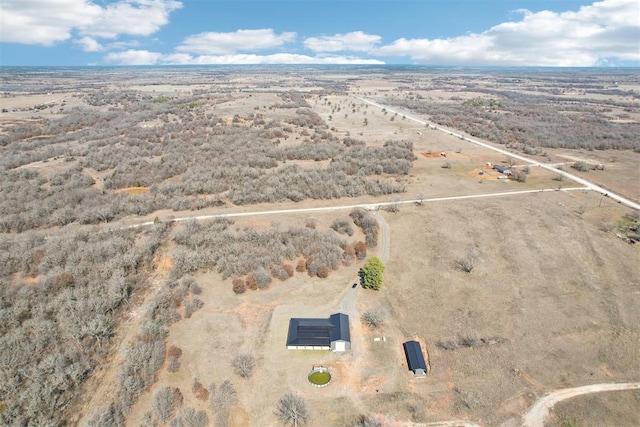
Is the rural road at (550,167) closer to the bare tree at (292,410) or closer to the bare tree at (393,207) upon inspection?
the bare tree at (393,207)

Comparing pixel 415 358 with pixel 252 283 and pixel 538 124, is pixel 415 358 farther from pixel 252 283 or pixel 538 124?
pixel 538 124

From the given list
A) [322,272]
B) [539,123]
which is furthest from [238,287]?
[539,123]

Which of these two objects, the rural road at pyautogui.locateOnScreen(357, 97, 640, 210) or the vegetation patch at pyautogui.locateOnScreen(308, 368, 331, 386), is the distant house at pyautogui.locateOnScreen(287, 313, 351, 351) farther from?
the rural road at pyautogui.locateOnScreen(357, 97, 640, 210)

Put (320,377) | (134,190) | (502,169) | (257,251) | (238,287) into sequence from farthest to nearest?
(502,169) < (134,190) < (257,251) < (238,287) < (320,377)

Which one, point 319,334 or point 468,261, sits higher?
point 468,261

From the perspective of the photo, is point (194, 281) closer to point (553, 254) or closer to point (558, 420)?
point (558, 420)

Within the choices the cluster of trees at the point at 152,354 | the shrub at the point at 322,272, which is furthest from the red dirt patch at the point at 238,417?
the shrub at the point at 322,272
